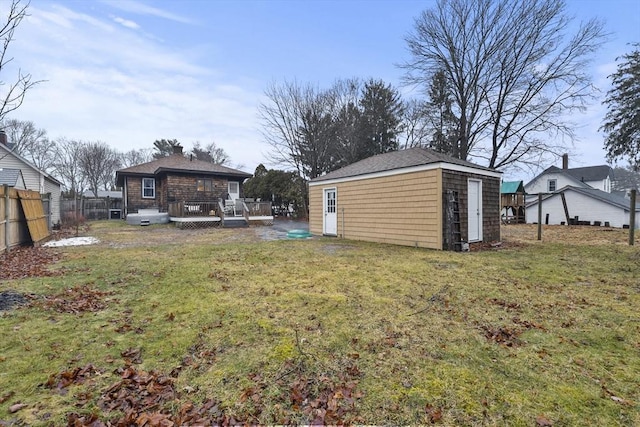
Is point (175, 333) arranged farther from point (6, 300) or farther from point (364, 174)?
point (364, 174)

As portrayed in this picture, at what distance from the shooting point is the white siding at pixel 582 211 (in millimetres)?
20141

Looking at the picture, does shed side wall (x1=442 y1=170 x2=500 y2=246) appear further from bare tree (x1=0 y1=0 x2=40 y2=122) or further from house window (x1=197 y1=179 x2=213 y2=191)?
house window (x1=197 y1=179 x2=213 y2=191)

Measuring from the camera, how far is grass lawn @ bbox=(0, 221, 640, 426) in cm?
209

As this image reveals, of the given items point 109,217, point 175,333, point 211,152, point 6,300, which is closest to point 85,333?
point 175,333

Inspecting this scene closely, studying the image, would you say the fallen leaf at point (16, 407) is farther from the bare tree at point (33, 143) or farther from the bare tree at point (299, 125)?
the bare tree at point (33, 143)

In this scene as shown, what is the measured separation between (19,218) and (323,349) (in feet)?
35.2

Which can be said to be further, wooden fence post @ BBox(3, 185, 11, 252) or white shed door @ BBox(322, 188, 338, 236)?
white shed door @ BBox(322, 188, 338, 236)

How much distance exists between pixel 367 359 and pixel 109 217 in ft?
96.7

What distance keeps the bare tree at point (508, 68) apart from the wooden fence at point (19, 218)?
2075cm

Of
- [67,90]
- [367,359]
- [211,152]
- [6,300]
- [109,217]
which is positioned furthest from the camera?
[211,152]

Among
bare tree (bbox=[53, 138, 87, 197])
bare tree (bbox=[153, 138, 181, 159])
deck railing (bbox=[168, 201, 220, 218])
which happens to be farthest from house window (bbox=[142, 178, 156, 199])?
bare tree (bbox=[153, 138, 181, 159])

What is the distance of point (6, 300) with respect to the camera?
163 inches

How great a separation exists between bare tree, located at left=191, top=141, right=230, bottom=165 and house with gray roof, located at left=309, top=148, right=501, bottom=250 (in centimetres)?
3641

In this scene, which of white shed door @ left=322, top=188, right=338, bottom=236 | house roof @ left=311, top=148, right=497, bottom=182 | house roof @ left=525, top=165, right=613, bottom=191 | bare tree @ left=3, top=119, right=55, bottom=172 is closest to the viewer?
house roof @ left=311, top=148, right=497, bottom=182
